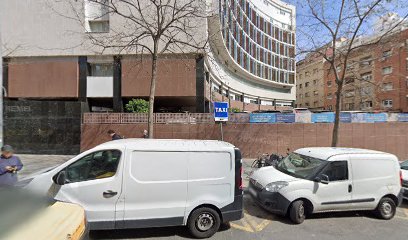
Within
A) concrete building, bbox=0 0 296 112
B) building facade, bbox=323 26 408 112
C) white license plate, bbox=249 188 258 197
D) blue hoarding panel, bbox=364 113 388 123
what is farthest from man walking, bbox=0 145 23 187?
blue hoarding panel, bbox=364 113 388 123

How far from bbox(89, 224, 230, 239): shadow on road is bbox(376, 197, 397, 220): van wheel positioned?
4.43 m

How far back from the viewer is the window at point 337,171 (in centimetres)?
568

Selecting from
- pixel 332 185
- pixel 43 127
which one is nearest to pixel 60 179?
pixel 332 185

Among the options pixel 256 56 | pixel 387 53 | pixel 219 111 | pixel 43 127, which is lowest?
pixel 43 127

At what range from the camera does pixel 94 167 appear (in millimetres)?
4445

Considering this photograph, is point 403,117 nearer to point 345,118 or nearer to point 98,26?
point 345,118

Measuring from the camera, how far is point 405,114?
14688mm

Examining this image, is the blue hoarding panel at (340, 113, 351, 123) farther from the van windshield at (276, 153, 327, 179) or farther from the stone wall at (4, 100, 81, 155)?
the stone wall at (4, 100, 81, 155)

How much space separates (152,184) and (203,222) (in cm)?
118

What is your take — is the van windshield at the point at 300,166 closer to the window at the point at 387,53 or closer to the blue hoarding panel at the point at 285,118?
the window at the point at 387,53

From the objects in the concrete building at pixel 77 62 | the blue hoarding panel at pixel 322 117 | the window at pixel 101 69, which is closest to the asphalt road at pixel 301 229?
the blue hoarding panel at pixel 322 117

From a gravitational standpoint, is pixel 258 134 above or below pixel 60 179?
above

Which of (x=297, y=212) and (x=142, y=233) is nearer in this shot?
(x=142, y=233)

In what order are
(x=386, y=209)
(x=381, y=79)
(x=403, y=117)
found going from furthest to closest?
1. (x=381, y=79)
2. (x=403, y=117)
3. (x=386, y=209)
